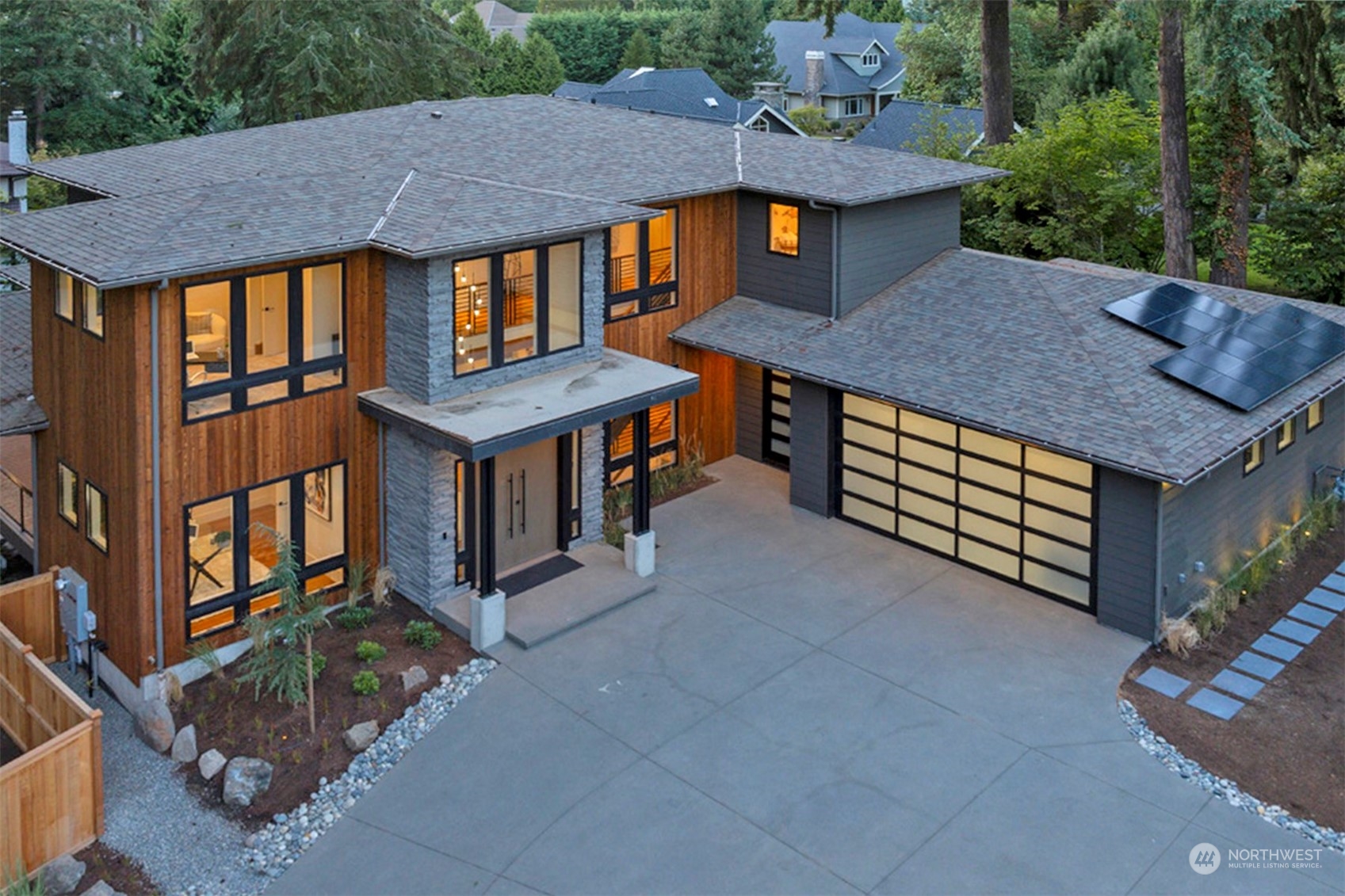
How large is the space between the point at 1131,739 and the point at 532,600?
761 centimetres

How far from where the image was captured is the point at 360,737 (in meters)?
13.8

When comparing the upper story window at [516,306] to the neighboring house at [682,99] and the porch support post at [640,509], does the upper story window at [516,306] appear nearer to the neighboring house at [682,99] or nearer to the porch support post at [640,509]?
the porch support post at [640,509]

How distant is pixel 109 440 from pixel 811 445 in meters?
10.1

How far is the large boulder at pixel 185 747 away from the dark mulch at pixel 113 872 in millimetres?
1359

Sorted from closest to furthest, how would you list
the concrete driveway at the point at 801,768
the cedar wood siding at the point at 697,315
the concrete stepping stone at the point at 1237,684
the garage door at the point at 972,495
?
1. the concrete driveway at the point at 801,768
2. the concrete stepping stone at the point at 1237,684
3. the garage door at the point at 972,495
4. the cedar wood siding at the point at 697,315

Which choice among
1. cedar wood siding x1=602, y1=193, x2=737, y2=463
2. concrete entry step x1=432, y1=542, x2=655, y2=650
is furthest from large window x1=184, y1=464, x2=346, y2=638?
cedar wood siding x1=602, y1=193, x2=737, y2=463

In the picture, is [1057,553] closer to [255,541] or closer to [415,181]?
[415,181]

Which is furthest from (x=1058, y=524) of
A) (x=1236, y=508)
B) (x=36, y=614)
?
(x=36, y=614)

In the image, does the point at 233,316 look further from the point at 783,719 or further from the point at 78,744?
the point at 783,719

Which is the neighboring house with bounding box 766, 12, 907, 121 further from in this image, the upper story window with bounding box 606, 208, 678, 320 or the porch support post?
the porch support post

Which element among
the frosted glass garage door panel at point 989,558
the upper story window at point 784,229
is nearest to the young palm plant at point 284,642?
the frosted glass garage door panel at point 989,558

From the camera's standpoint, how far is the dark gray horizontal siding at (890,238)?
65.5 ft

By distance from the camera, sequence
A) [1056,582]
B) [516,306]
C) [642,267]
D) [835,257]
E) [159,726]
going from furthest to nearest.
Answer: [642,267], [835,257], [1056,582], [516,306], [159,726]

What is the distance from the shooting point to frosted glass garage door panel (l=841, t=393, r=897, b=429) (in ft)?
61.0
